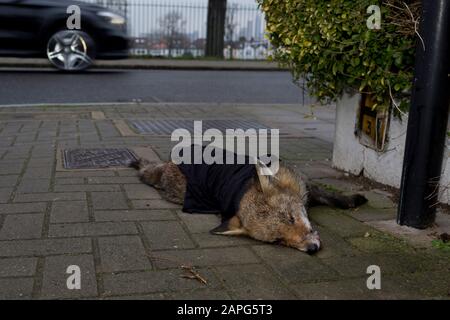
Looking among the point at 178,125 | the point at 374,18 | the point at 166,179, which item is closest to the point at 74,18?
the point at 178,125

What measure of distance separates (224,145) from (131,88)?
21.9 ft

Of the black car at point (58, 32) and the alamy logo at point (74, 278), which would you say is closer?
the alamy logo at point (74, 278)

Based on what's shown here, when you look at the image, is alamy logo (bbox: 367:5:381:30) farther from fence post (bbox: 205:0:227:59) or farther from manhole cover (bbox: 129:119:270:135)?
fence post (bbox: 205:0:227:59)

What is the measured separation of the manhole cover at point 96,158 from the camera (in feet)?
17.9

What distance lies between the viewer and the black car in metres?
13.7

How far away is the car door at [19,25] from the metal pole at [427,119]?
12.3 meters

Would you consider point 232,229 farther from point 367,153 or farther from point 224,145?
point 224,145

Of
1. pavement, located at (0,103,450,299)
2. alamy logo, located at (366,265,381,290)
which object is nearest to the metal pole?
pavement, located at (0,103,450,299)

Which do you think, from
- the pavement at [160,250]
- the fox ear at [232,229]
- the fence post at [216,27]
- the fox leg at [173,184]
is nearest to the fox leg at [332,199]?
the pavement at [160,250]

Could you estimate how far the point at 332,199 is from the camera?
14.0ft

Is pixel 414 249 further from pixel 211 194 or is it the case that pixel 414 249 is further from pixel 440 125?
pixel 211 194

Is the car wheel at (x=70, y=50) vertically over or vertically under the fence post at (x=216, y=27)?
under

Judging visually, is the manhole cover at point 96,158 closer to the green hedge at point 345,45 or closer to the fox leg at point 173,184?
the fox leg at point 173,184

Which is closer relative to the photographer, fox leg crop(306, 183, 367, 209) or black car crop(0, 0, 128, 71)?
fox leg crop(306, 183, 367, 209)
